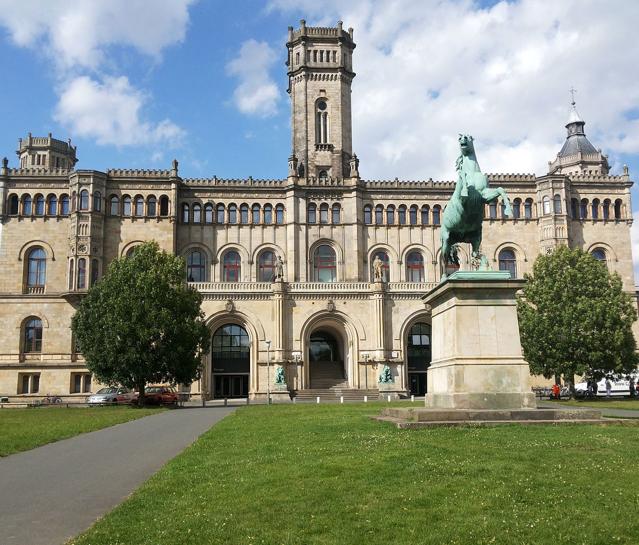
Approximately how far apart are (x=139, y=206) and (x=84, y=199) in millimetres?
5130

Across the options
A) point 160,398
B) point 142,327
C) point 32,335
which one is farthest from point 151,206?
point 142,327

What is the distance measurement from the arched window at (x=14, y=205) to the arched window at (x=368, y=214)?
34.0 m

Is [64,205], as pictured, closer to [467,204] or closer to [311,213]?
[311,213]

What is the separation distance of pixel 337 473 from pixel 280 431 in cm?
921

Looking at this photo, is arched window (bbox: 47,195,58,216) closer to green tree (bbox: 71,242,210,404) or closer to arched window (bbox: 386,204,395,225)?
green tree (bbox: 71,242,210,404)

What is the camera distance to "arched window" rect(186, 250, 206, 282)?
67.6 meters

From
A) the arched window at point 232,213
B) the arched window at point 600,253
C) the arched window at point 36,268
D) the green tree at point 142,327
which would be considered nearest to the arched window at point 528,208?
the arched window at point 600,253

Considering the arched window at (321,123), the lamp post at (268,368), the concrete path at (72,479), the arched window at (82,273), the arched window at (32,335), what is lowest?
the concrete path at (72,479)

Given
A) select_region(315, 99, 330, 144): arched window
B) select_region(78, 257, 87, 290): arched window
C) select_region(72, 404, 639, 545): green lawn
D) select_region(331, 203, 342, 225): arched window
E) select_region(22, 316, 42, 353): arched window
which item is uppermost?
select_region(315, 99, 330, 144): arched window

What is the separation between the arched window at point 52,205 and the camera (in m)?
65.9

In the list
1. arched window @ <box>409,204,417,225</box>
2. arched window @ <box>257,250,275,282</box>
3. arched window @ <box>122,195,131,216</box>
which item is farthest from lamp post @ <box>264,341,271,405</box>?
arched window @ <box>409,204,417,225</box>

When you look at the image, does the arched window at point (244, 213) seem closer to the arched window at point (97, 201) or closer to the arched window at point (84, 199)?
the arched window at point (97, 201)

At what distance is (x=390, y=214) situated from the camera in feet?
228

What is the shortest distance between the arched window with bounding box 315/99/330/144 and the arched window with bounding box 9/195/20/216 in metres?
30.2
